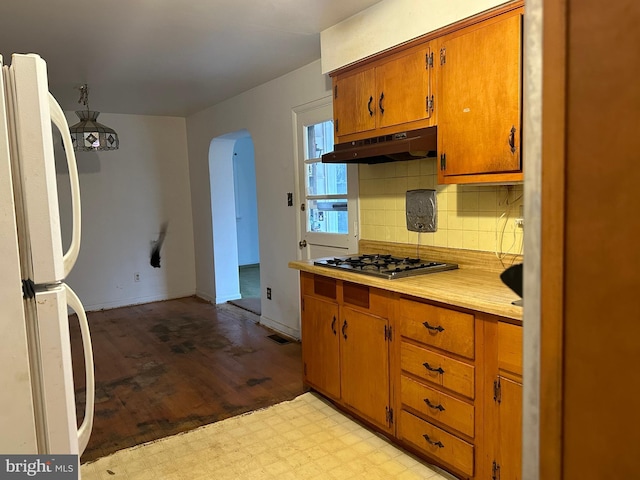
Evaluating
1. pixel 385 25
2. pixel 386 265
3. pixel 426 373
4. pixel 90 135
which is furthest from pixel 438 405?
pixel 90 135

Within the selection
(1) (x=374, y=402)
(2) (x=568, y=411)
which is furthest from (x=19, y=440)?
(1) (x=374, y=402)

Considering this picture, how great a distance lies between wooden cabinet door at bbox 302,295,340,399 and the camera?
2.85 metres

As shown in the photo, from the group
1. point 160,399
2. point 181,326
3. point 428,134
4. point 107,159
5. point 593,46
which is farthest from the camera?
point 107,159

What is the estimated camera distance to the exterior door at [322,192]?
360 centimetres

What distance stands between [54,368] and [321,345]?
1.93 meters

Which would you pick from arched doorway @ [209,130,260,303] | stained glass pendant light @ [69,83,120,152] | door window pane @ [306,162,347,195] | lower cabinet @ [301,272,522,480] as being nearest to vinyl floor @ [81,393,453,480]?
lower cabinet @ [301,272,522,480]

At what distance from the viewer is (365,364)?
2.60 metres

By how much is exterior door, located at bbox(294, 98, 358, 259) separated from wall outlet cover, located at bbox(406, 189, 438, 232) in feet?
1.90

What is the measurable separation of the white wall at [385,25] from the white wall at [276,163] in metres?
0.67

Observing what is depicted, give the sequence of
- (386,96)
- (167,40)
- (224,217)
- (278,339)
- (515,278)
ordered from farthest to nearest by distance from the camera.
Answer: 1. (224,217)
2. (278,339)
3. (167,40)
4. (386,96)
5. (515,278)

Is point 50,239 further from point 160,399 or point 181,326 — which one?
point 181,326

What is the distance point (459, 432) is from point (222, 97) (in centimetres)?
415

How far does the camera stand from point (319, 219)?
4.03 metres

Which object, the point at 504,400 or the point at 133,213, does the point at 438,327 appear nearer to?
the point at 504,400
